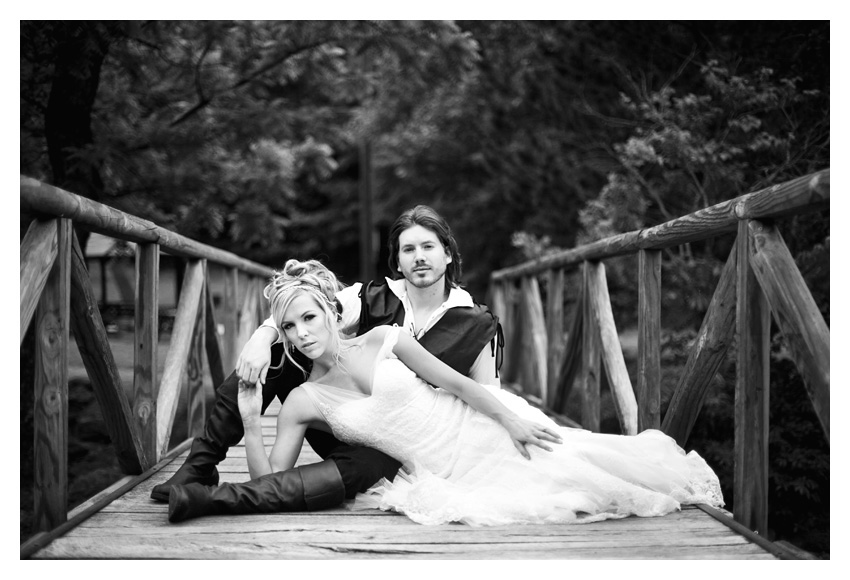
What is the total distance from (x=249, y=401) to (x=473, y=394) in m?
0.70

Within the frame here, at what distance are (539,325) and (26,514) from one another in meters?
3.60

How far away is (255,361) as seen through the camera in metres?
2.62

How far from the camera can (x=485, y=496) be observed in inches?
97.7

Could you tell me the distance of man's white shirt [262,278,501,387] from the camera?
10.5 ft

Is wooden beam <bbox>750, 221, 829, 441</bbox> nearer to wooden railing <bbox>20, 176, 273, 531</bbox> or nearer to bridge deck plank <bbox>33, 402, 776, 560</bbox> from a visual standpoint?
bridge deck plank <bbox>33, 402, 776, 560</bbox>

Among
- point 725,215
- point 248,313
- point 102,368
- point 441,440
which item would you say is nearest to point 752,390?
point 725,215

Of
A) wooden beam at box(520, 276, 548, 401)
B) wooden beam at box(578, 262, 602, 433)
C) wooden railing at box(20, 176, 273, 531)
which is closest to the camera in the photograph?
wooden railing at box(20, 176, 273, 531)

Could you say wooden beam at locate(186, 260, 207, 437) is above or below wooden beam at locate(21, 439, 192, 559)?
above

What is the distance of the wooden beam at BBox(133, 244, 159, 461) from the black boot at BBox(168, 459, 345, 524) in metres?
0.84

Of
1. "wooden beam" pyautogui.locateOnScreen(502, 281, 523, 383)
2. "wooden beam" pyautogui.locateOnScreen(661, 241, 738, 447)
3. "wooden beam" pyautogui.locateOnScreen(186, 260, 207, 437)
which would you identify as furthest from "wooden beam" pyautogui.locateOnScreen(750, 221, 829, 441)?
"wooden beam" pyautogui.locateOnScreen(502, 281, 523, 383)

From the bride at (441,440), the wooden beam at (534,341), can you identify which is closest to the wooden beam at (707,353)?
the bride at (441,440)

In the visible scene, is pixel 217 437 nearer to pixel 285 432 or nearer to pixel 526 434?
pixel 285 432
